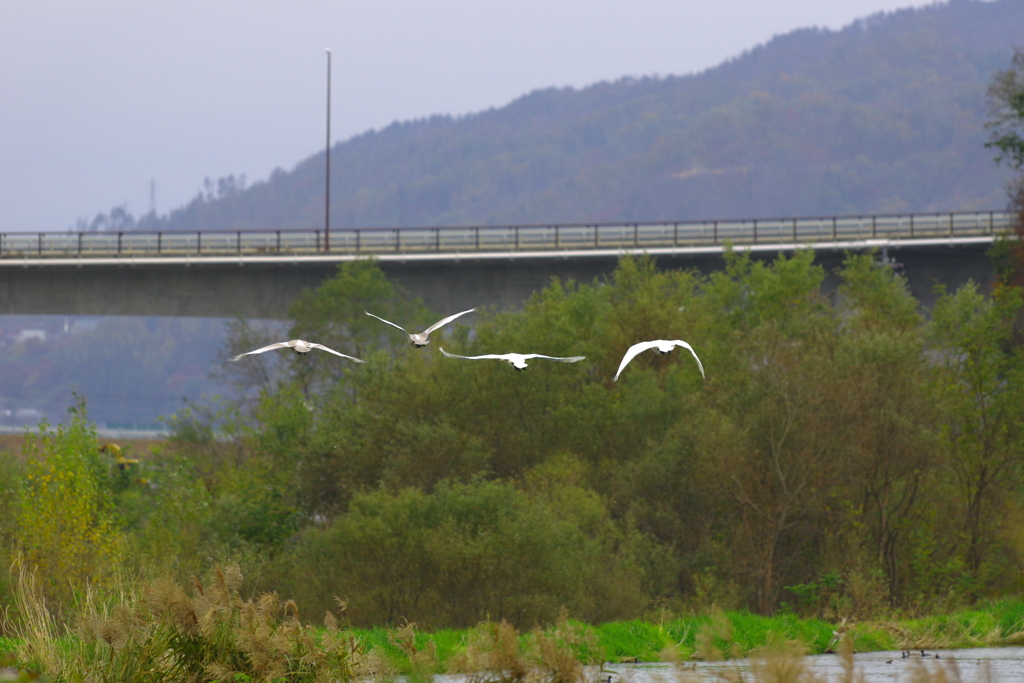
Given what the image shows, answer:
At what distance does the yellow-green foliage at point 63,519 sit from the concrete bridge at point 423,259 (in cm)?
2633

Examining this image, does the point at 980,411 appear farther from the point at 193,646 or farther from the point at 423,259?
the point at 193,646

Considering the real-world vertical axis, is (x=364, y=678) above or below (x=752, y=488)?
above

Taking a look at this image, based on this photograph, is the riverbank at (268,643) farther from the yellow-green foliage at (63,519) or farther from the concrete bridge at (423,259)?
the concrete bridge at (423,259)

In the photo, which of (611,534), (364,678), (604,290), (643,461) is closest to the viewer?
(364,678)

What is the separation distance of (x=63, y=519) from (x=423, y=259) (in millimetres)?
31546

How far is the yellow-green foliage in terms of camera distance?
109 ft

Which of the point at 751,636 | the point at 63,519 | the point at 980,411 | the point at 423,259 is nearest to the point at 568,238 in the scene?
the point at 423,259

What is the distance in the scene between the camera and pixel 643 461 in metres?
47.7

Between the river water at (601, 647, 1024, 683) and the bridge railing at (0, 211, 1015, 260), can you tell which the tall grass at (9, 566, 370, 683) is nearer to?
the river water at (601, 647, 1024, 683)

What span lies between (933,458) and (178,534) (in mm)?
28702

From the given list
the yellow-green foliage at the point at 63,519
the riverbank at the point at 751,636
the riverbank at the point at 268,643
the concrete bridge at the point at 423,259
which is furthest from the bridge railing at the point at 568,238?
the riverbank at the point at 268,643

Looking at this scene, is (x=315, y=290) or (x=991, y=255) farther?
(x=315, y=290)

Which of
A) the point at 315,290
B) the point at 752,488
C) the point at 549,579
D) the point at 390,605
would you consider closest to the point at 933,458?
the point at 752,488

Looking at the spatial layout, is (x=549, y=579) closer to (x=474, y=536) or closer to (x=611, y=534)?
(x=474, y=536)
